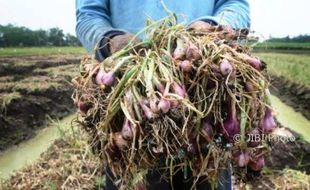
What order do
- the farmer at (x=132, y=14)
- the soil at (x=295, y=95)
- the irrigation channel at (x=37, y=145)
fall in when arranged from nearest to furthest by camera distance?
the farmer at (x=132, y=14) < the irrigation channel at (x=37, y=145) < the soil at (x=295, y=95)

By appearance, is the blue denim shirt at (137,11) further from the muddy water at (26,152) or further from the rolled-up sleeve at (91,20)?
the muddy water at (26,152)

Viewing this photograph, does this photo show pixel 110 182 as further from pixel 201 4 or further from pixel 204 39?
pixel 201 4

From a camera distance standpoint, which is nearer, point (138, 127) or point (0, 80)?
point (138, 127)

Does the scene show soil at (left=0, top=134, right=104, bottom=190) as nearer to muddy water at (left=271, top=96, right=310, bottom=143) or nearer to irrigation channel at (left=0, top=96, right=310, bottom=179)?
irrigation channel at (left=0, top=96, right=310, bottom=179)

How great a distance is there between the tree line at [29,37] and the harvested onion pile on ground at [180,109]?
13.3m

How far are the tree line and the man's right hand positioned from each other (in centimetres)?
Answer: 1321

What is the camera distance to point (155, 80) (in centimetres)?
122

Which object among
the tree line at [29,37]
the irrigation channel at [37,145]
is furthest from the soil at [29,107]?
the tree line at [29,37]

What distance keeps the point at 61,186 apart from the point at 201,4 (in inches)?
64.8

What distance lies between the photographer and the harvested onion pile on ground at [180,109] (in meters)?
1.18

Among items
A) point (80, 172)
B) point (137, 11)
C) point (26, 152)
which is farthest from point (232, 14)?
point (26, 152)

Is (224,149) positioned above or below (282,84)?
above

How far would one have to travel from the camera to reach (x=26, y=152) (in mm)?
4793

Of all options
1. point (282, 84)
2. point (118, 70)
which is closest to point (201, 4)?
point (118, 70)
